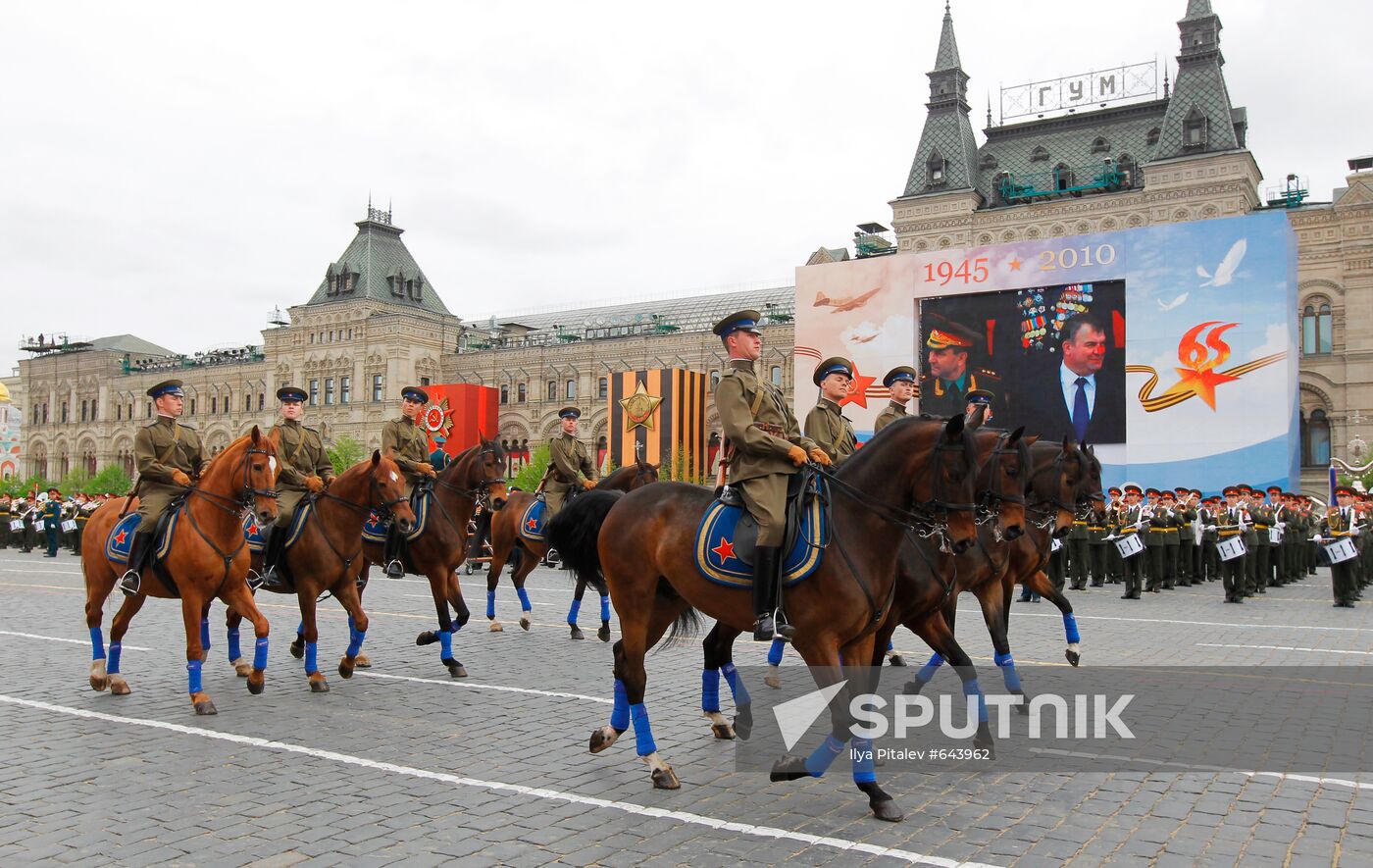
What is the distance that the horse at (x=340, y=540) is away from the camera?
934cm

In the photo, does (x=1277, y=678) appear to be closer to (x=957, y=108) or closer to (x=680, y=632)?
(x=680, y=632)

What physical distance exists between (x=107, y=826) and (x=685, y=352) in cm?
6007

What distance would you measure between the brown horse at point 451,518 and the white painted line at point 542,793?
3.04 metres

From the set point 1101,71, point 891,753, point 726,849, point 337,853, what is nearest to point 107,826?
point 337,853

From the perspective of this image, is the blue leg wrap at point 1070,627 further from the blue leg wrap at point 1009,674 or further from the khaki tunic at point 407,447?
the khaki tunic at point 407,447

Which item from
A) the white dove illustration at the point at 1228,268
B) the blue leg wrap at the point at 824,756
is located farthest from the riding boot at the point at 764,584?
the white dove illustration at the point at 1228,268

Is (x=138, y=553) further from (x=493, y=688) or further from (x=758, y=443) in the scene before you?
(x=758, y=443)

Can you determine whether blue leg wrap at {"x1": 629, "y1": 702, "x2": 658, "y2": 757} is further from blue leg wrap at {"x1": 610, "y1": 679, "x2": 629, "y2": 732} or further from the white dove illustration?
the white dove illustration

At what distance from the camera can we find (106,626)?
13.8 metres

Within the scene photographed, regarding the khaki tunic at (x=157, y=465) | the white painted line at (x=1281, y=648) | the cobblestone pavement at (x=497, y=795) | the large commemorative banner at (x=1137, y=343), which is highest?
the large commemorative banner at (x=1137, y=343)

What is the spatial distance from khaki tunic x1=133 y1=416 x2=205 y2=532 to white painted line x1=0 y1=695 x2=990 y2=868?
1767 mm

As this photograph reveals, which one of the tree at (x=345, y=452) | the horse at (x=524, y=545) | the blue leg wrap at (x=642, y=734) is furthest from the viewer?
the tree at (x=345, y=452)

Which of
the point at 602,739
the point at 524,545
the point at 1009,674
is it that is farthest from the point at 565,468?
the point at 602,739

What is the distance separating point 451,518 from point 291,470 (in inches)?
68.3
